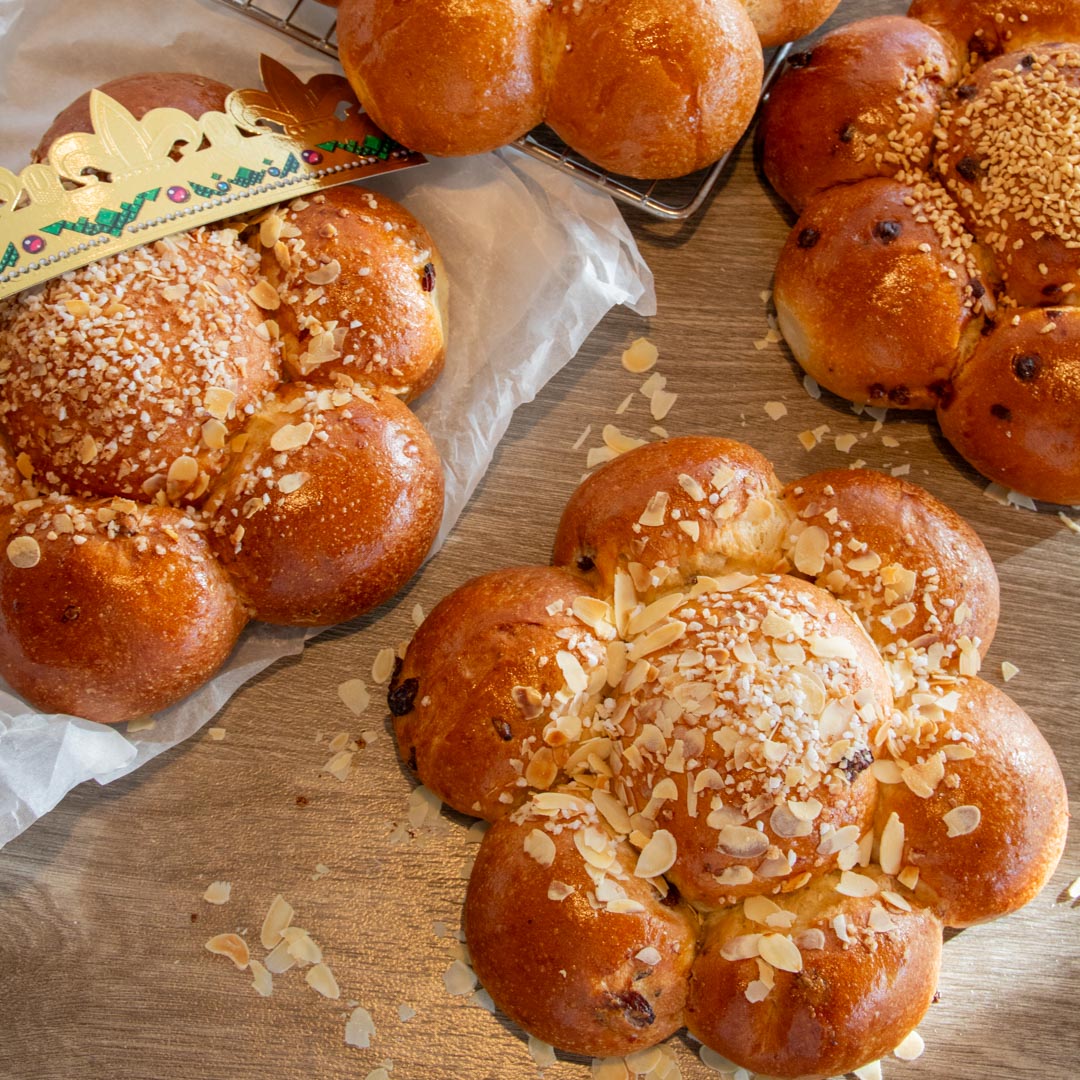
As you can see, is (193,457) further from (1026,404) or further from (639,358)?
(1026,404)

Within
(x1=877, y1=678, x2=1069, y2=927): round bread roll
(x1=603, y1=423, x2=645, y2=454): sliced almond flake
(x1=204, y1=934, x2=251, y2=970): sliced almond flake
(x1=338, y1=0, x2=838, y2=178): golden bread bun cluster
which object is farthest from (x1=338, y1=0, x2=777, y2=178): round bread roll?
(x1=204, y1=934, x2=251, y2=970): sliced almond flake

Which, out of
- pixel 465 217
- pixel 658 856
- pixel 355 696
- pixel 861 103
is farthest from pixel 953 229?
pixel 355 696

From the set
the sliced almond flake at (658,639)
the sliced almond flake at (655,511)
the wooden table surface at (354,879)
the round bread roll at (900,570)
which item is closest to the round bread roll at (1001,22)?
the wooden table surface at (354,879)

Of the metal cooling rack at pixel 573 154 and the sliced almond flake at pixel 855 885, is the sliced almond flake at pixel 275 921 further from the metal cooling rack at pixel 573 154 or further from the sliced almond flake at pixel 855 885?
the metal cooling rack at pixel 573 154

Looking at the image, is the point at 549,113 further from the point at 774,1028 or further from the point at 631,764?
the point at 774,1028

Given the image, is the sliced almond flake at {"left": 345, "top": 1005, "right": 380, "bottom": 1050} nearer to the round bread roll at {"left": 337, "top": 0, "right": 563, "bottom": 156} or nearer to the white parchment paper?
the white parchment paper

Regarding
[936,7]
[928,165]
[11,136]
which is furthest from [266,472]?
[936,7]

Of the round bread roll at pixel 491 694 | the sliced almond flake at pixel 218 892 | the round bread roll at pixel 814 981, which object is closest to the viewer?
the round bread roll at pixel 814 981
